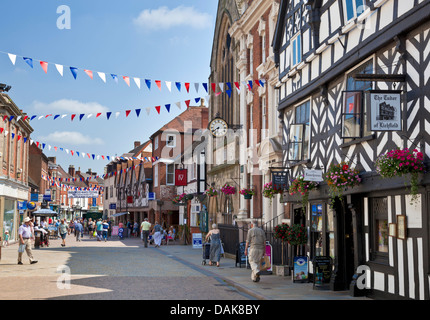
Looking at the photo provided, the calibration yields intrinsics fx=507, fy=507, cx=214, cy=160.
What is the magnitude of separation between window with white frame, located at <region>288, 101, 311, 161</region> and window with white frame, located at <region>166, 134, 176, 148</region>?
3324 centimetres

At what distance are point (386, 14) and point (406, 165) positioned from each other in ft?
11.5

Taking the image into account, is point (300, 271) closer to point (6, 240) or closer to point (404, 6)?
point (404, 6)

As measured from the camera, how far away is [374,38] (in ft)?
35.3

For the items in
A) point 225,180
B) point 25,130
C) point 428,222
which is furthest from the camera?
point 25,130

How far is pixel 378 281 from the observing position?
11.0 m

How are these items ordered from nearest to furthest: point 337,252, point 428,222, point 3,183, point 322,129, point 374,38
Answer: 1. point 428,222
2. point 374,38
3. point 337,252
4. point 322,129
5. point 3,183

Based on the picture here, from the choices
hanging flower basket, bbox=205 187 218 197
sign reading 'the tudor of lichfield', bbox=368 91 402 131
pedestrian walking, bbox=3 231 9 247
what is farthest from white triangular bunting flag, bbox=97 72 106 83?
pedestrian walking, bbox=3 231 9 247

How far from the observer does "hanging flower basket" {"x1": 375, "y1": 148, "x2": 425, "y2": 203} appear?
8.79 metres

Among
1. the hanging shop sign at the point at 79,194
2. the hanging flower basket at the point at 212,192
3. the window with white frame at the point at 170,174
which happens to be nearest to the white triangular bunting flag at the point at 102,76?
the hanging flower basket at the point at 212,192

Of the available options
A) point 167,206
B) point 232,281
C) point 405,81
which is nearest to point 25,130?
point 167,206

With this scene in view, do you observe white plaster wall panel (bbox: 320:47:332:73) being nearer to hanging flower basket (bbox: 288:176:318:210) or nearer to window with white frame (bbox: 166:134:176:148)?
hanging flower basket (bbox: 288:176:318:210)

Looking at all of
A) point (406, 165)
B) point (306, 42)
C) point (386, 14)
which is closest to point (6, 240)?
point (306, 42)
